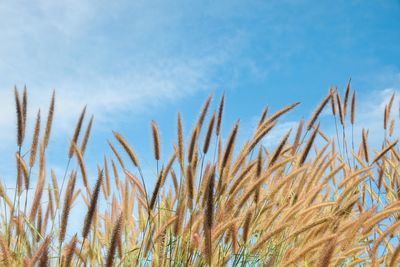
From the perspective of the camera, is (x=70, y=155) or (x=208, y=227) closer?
(x=208, y=227)

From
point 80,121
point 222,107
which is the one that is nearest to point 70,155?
point 80,121

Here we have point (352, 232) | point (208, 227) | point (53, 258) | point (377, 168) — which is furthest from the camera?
point (377, 168)

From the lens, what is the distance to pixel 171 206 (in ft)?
10.2

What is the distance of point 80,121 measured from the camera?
2.81 m

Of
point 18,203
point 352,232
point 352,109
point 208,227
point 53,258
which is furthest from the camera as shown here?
point 352,109

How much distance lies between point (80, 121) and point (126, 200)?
1.44 feet

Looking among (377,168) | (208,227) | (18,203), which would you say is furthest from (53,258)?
(377,168)

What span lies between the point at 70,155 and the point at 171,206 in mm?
589

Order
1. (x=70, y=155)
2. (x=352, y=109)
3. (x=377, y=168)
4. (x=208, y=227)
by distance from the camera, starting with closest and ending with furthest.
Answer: (x=208, y=227) < (x=70, y=155) < (x=377, y=168) < (x=352, y=109)

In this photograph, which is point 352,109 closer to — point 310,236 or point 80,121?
point 310,236

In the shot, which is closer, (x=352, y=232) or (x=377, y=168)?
(x=352, y=232)

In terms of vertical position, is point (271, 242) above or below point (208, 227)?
above

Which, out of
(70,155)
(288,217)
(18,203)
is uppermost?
(70,155)

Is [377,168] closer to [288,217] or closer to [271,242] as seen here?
[271,242]
